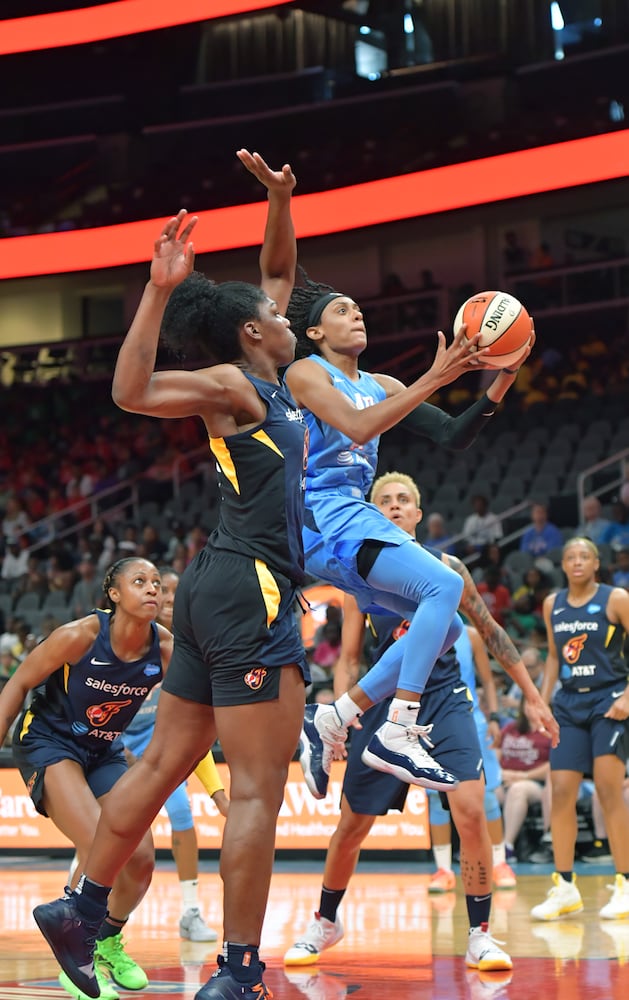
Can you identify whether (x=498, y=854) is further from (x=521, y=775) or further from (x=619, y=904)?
(x=619, y=904)

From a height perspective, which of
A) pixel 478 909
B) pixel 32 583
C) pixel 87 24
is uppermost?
pixel 87 24

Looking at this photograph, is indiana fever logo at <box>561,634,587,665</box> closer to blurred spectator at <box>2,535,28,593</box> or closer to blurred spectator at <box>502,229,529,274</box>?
blurred spectator at <box>2,535,28,593</box>

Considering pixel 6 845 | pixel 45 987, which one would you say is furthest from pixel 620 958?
pixel 6 845

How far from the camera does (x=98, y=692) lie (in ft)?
19.2

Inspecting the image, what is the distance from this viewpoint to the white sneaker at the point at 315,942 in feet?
19.8

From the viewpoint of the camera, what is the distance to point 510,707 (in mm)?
11258

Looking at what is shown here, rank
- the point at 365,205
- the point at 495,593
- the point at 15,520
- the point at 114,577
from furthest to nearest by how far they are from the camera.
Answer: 1. the point at 15,520
2. the point at 365,205
3. the point at 495,593
4. the point at 114,577

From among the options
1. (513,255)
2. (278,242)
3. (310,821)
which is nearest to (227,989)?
(278,242)

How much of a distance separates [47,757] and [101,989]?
1109 mm

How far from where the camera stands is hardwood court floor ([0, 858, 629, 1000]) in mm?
5238

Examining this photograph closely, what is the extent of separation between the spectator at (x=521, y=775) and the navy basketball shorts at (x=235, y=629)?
21.1 feet

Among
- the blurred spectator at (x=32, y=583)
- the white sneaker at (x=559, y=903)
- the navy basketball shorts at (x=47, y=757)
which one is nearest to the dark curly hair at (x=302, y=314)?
the navy basketball shorts at (x=47, y=757)

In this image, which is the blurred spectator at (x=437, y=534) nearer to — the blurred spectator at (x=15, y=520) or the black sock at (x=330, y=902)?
the blurred spectator at (x=15, y=520)

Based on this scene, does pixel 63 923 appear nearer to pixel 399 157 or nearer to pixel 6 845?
pixel 6 845
